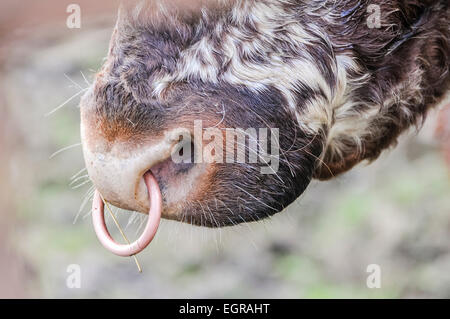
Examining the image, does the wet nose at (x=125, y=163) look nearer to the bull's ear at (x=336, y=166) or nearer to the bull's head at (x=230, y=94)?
the bull's head at (x=230, y=94)

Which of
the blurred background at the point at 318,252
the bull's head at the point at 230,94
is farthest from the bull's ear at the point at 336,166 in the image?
the blurred background at the point at 318,252

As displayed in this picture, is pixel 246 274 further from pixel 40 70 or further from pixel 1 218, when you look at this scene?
pixel 1 218

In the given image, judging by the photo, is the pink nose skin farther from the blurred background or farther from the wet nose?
the blurred background

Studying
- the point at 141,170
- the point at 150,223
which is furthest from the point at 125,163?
the point at 150,223

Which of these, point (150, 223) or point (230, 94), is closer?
point (150, 223)

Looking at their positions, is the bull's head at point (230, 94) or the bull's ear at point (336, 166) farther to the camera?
the bull's ear at point (336, 166)

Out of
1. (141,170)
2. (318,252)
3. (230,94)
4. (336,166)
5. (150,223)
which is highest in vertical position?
(318,252)

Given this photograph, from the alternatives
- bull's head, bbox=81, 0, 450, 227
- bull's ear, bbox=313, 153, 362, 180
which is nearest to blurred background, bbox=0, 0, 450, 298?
bull's ear, bbox=313, 153, 362, 180

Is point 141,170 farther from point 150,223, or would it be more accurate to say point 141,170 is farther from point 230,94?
point 230,94

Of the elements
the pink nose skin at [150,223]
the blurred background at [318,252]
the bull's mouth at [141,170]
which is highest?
the blurred background at [318,252]

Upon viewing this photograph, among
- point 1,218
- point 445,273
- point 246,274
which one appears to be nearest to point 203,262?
point 246,274

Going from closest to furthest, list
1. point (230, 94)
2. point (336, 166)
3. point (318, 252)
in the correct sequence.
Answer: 1. point (230, 94)
2. point (336, 166)
3. point (318, 252)

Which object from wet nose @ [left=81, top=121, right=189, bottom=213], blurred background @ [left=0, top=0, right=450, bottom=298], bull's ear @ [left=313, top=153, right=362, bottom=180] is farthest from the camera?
blurred background @ [left=0, top=0, right=450, bottom=298]

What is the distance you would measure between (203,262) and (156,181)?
3.81 meters
